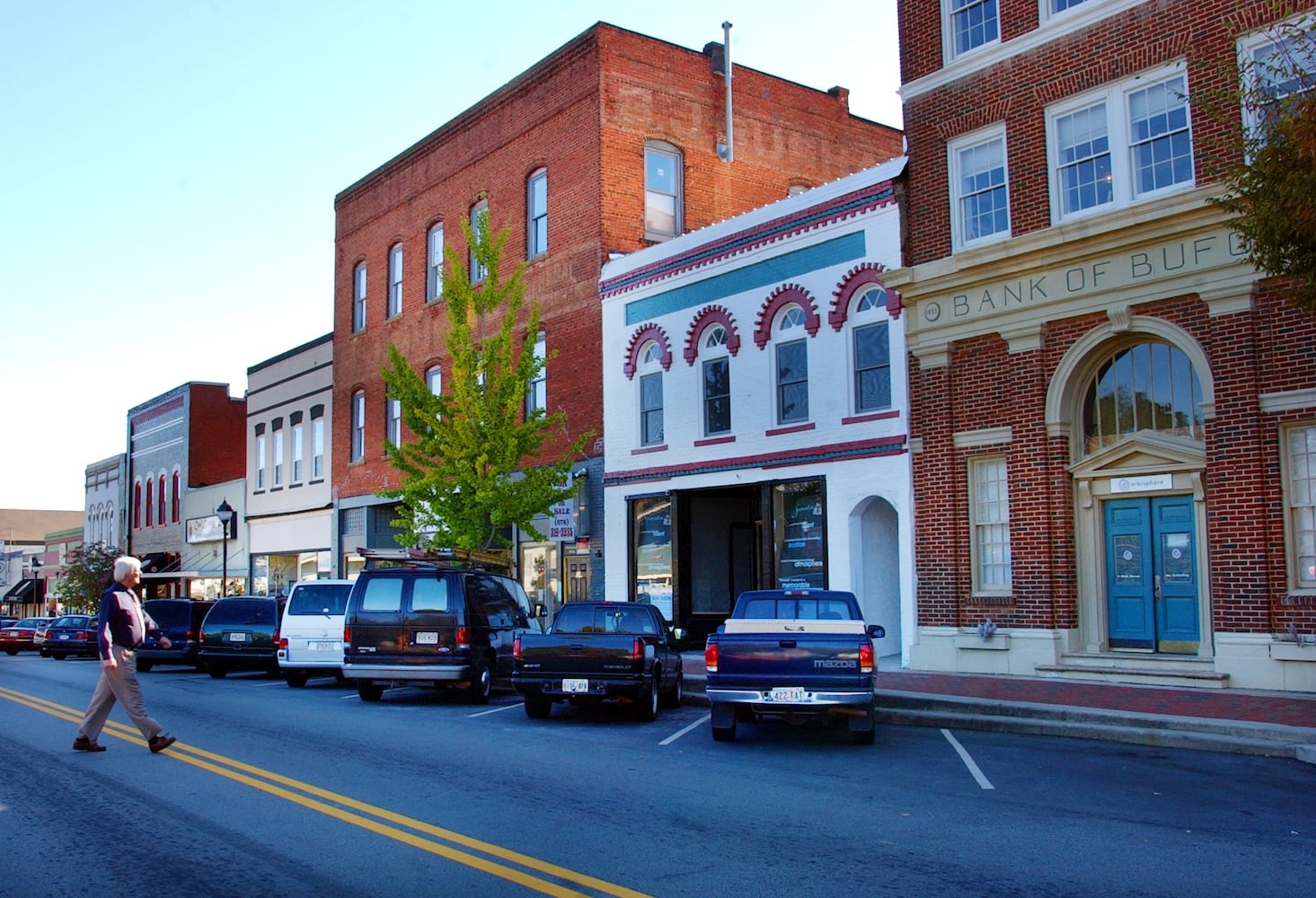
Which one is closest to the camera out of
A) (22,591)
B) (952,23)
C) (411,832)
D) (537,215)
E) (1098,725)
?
(411,832)

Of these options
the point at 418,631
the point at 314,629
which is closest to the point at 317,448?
the point at 314,629

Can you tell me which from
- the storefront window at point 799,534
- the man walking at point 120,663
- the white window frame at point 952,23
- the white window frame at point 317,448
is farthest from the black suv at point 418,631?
the white window frame at point 317,448

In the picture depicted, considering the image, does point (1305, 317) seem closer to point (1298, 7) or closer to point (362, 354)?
point (1298, 7)

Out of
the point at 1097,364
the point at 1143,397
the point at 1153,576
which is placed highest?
the point at 1097,364

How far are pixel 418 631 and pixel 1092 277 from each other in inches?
424

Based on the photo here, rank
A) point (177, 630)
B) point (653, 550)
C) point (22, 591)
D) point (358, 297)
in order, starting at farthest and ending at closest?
point (22, 591) < point (358, 297) < point (177, 630) < point (653, 550)

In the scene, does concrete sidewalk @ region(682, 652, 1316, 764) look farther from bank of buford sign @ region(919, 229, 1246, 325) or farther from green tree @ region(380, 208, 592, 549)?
green tree @ region(380, 208, 592, 549)

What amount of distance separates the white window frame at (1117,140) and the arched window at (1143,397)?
2031 millimetres

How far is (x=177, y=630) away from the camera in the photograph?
2611 centimetres

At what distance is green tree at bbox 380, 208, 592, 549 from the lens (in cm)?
2441

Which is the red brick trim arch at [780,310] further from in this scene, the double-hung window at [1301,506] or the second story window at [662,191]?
the double-hung window at [1301,506]

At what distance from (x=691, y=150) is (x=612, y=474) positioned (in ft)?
26.2

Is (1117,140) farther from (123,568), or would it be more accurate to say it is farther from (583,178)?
(123,568)

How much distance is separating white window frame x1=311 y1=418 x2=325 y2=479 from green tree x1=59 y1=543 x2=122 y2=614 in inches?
597
